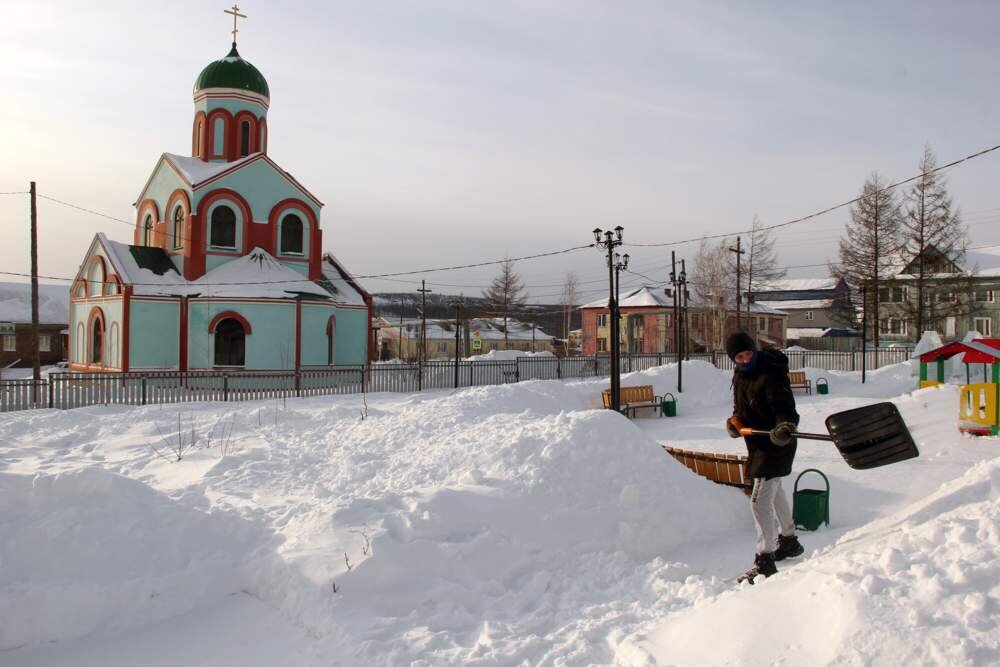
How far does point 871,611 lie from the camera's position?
3520 mm

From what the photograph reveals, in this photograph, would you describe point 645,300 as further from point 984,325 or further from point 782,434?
point 782,434

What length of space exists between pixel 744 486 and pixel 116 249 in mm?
25586

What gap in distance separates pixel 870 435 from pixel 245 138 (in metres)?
29.4

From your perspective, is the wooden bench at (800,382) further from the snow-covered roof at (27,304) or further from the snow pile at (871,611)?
the snow-covered roof at (27,304)

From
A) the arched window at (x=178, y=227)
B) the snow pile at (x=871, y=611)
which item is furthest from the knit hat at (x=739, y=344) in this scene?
the arched window at (x=178, y=227)

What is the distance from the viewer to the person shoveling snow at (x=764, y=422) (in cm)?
553

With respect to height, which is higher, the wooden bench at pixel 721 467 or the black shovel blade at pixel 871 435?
the black shovel blade at pixel 871 435

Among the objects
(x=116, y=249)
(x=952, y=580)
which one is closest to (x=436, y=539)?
(x=952, y=580)

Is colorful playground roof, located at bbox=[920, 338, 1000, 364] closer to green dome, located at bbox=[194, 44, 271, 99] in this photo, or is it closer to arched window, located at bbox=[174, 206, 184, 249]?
arched window, located at bbox=[174, 206, 184, 249]

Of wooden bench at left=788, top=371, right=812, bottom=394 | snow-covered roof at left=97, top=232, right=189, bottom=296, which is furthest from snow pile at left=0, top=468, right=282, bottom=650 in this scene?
wooden bench at left=788, top=371, right=812, bottom=394

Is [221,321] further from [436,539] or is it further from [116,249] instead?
[436,539]

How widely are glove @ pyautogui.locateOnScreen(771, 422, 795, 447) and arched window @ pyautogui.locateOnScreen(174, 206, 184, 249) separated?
26374mm

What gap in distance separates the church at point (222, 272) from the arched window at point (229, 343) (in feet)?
0.12

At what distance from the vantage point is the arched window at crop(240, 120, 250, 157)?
2967cm
